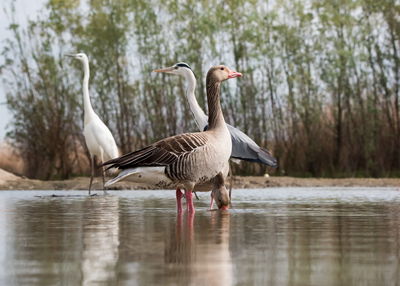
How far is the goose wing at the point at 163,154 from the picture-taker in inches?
395

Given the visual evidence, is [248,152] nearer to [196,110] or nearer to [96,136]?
[196,110]

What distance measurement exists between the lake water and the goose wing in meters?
0.64

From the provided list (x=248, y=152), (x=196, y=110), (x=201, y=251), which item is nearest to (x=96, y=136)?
(x=196, y=110)

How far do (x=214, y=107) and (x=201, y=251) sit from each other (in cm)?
533

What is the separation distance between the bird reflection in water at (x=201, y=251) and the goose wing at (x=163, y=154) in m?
0.98

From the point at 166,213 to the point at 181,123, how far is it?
14777 mm

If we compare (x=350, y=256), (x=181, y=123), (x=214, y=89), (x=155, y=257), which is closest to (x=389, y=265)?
(x=350, y=256)

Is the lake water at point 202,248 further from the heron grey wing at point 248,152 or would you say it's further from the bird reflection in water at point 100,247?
the heron grey wing at point 248,152

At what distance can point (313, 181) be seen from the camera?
22.7 meters

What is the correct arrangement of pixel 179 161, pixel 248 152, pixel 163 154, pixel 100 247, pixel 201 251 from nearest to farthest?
pixel 201 251
pixel 100 247
pixel 179 161
pixel 163 154
pixel 248 152

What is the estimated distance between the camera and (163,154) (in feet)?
33.4

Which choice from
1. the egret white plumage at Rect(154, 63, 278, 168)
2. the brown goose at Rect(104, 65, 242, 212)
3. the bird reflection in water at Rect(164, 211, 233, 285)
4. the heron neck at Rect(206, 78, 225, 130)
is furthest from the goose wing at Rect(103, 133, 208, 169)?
the egret white plumage at Rect(154, 63, 278, 168)

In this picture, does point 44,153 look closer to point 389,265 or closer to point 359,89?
point 359,89

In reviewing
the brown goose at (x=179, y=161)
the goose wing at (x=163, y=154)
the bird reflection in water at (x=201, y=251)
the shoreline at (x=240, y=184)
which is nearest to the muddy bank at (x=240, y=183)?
the shoreline at (x=240, y=184)
